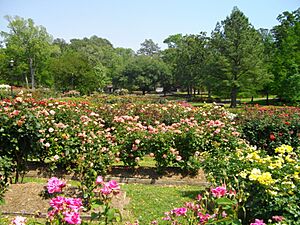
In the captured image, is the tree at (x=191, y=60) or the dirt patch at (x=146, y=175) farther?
the tree at (x=191, y=60)

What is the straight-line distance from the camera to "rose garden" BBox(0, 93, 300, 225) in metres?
2.94

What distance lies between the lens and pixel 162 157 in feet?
20.0

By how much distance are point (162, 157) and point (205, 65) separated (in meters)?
25.0

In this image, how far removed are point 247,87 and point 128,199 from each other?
23771 mm

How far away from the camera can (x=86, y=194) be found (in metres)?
3.85

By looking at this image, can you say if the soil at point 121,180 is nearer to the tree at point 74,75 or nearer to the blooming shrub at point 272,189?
the blooming shrub at point 272,189

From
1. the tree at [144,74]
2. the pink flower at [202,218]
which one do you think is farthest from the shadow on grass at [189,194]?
the tree at [144,74]

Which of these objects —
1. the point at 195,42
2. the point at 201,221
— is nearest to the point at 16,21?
the point at 195,42

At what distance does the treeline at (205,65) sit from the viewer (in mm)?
25250

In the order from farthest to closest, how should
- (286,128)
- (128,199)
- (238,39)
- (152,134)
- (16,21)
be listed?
(16,21) → (238,39) → (286,128) → (152,134) → (128,199)

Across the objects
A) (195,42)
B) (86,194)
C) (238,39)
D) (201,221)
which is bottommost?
(86,194)

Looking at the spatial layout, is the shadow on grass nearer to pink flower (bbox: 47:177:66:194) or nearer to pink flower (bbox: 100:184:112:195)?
pink flower (bbox: 100:184:112:195)

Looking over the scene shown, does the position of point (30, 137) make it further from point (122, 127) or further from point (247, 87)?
point (247, 87)

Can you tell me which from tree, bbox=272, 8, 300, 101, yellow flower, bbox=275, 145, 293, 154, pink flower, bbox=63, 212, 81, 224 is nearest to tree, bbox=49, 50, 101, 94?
tree, bbox=272, 8, 300, 101
